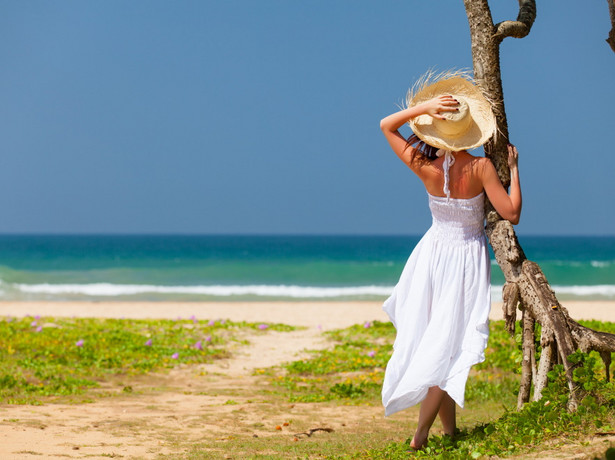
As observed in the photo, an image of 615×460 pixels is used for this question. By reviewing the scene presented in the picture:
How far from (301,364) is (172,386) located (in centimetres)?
187

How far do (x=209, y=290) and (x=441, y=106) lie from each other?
29230 millimetres

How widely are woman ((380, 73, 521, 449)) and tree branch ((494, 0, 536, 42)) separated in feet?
2.02

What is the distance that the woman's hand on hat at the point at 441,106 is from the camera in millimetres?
4609

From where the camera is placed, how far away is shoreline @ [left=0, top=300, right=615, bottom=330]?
1709 centimetres

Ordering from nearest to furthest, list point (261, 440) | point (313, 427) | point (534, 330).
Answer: point (534, 330) < point (261, 440) < point (313, 427)

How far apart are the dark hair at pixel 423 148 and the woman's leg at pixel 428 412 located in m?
→ 1.64

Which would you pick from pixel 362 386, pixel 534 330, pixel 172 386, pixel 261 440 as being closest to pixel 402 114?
pixel 534 330

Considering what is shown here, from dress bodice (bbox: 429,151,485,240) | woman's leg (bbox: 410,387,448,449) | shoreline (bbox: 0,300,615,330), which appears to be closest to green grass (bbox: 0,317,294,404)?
shoreline (bbox: 0,300,615,330)

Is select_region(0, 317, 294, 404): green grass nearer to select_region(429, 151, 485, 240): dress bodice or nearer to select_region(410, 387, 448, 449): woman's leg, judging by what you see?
select_region(410, 387, 448, 449): woman's leg

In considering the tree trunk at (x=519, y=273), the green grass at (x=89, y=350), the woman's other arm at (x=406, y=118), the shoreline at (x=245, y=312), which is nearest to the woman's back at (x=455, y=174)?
the woman's other arm at (x=406, y=118)

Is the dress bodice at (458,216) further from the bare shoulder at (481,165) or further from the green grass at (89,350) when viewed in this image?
the green grass at (89,350)

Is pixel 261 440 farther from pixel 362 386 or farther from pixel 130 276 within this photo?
pixel 130 276

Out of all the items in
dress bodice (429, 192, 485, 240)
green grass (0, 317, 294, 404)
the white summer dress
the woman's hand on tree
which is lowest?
green grass (0, 317, 294, 404)

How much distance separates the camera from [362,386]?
821 centimetres
